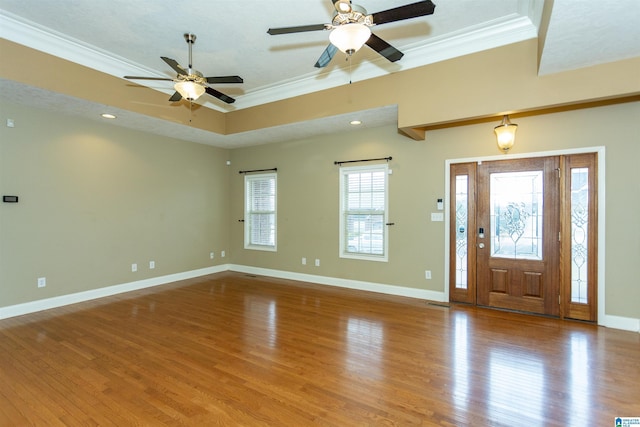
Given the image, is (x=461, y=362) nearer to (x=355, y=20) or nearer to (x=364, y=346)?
(x=364, y=346)

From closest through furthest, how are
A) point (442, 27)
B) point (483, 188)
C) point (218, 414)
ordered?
1. point (218, 414)
2. point (442, 27)
3. point (483, 188)

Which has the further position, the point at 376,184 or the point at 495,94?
the point at 376,184

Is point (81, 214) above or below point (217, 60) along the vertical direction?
below

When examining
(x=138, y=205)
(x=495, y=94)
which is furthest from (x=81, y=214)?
(x=495, y=94)

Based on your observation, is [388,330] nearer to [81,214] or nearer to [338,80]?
[338,80]

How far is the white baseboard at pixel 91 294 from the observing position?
13.5ft

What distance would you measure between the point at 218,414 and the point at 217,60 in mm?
4031

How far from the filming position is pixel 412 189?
194 inches

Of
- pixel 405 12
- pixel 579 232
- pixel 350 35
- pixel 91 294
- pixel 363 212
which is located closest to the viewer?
pixel 405 12

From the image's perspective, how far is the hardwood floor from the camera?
6.95 ft

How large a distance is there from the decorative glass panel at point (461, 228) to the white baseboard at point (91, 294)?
16.2 feet

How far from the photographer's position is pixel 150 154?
5621mm

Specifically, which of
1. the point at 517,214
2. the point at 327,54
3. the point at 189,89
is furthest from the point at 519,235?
the point at 189,89

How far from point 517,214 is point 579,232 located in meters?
0.68
